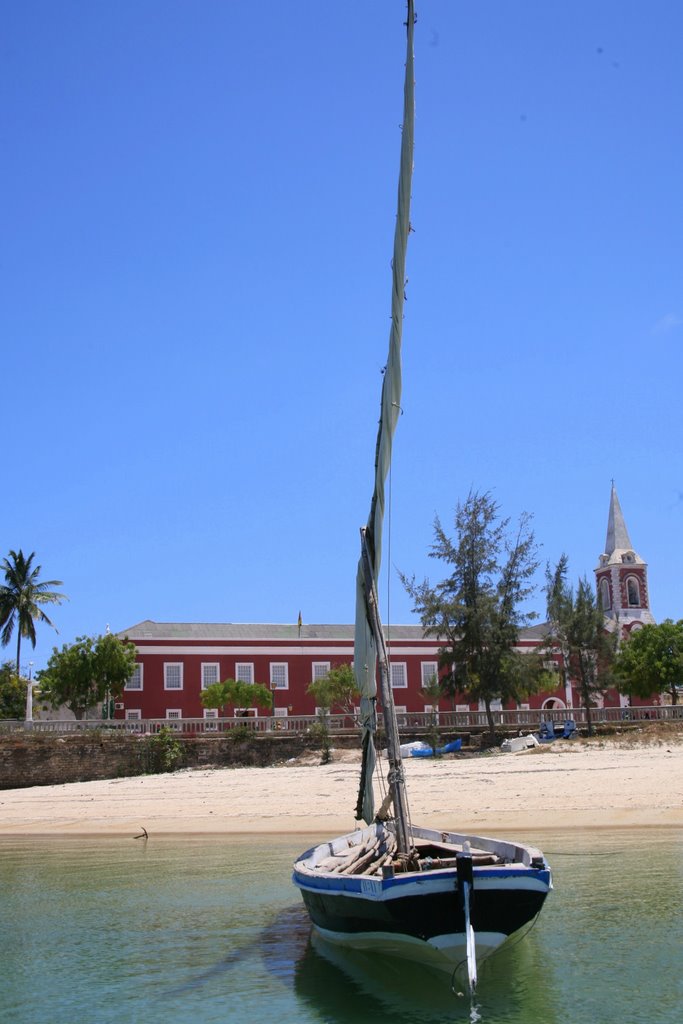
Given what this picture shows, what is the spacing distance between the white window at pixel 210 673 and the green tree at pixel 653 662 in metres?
24.7

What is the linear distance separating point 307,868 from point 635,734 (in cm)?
3043

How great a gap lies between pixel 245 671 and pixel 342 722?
18682 millimetres

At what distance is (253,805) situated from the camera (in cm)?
3052

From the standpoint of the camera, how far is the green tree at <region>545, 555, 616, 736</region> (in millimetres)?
45656

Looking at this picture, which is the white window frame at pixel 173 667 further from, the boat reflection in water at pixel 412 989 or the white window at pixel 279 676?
the boat reflection in water at pixel 412 989

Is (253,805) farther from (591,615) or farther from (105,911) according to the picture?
(591,615)

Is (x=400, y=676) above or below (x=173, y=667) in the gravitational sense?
Answer: below

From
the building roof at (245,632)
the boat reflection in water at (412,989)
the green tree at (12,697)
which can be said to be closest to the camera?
the boat reflection in water at (412,989)

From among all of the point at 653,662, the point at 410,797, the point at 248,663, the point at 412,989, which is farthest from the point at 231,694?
the point at 412,989

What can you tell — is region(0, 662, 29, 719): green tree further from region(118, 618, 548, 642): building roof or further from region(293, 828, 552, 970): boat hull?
region(293, 828, 552, 970): boat hull

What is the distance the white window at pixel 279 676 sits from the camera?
208 feet

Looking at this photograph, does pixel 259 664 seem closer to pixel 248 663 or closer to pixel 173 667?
pixel 248 663

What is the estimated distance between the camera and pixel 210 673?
62438mm

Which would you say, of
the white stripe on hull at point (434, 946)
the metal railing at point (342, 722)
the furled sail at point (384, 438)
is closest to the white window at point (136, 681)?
the metal railing at point (342, 722)
